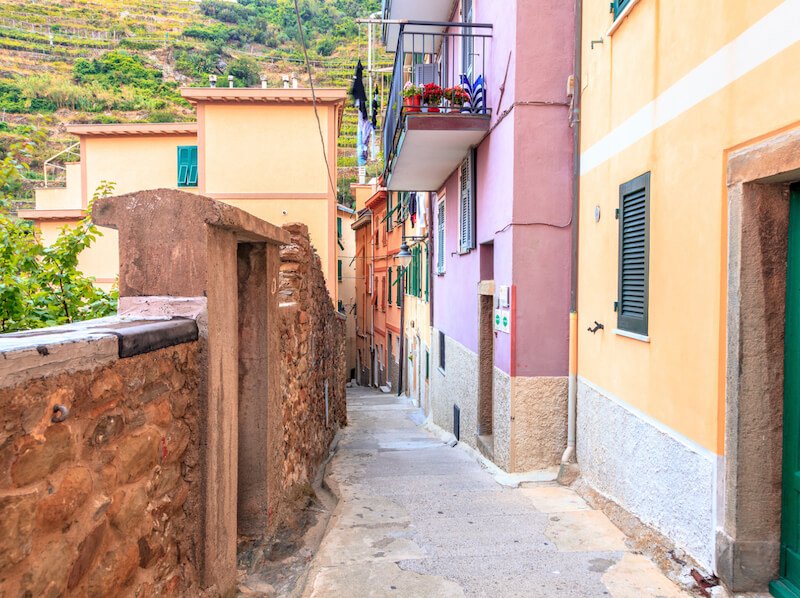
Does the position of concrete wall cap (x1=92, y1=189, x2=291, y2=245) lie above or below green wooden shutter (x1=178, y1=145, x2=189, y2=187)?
below

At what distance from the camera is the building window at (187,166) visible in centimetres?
1920

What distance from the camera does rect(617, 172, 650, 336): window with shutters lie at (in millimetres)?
4590

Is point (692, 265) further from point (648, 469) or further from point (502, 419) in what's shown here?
point (502, 419)

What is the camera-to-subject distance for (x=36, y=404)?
66.2 inches

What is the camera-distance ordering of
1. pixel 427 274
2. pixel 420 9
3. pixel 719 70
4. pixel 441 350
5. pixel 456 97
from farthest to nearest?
pixel 427 274 → pixel 441 350 → pixel 420 9 → pixel 456 97 → pixel 719 70

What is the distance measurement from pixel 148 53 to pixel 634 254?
208 feet

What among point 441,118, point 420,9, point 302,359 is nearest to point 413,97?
point 441,118

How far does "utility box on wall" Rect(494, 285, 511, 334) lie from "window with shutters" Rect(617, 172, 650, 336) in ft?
5.50

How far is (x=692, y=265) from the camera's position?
12.5 ft

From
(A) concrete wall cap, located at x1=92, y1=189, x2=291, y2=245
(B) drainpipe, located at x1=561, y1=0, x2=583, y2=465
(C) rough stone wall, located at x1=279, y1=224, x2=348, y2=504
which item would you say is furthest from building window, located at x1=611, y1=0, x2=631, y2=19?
(A) concrete wall cap, located at x1=92, y1=189, x2=291, y2=245

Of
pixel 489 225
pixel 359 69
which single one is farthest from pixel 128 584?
pixel 359 69

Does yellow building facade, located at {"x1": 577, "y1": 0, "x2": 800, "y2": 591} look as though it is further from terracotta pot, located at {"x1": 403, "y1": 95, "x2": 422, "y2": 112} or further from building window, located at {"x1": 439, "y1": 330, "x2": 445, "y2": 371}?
building window, located at {"x1": 439, "y1": 330, "x2": 445, "y2": 371}

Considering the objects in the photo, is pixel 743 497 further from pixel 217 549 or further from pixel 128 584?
pixel 128 584

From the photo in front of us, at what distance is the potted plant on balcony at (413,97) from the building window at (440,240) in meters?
4.63
